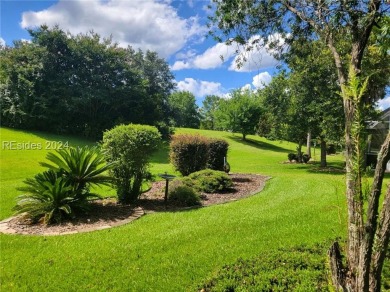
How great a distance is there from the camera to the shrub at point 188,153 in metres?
11.3

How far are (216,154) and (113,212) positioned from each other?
6.82 meters

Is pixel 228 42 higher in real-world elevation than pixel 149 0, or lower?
lower

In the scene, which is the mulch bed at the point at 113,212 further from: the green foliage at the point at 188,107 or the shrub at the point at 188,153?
the green foliage at the point at 188,107

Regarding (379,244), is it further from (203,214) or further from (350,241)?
(203,214)

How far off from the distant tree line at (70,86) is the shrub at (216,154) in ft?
76.1

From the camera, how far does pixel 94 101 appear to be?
115 ft

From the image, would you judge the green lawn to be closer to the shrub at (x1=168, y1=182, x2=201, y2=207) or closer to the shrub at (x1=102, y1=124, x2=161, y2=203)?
the shrub at (x1=168, y1=182, x2=201, y2=207)

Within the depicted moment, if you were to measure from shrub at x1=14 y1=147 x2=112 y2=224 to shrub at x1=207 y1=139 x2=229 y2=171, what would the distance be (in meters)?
6.45

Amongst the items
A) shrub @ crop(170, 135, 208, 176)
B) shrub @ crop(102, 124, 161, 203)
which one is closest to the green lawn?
shrub @ crop(102, 124, 161, 203)

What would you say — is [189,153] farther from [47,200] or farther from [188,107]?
[188,107]

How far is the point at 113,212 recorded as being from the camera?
666 centimetres

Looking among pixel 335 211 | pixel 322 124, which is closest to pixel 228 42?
pixel 335 211

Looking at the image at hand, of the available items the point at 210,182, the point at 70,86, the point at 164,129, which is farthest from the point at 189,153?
the point at 70,86

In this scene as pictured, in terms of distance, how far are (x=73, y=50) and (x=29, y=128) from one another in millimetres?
9889
